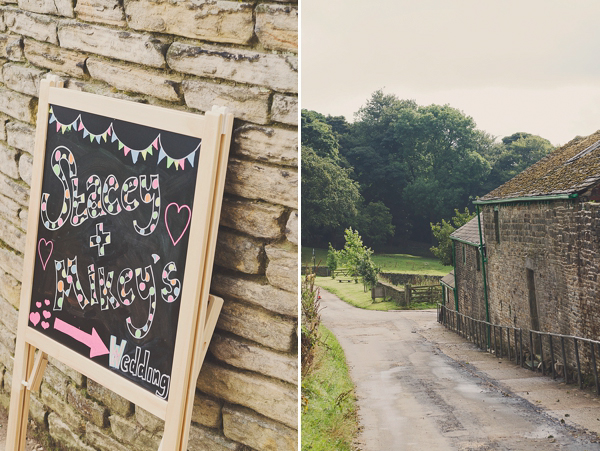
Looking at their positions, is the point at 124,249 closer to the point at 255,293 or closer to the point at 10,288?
the point at 255,293

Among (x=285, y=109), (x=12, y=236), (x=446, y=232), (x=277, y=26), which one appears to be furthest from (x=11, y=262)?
(x=446, y=232)

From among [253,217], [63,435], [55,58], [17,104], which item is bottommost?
[63,435]

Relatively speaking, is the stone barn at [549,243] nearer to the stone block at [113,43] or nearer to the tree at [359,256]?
the tree at [359,256]

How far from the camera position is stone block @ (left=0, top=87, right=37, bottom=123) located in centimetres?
297

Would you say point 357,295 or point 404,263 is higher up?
point 404,263

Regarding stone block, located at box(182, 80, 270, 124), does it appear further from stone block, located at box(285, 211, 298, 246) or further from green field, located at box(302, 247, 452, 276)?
green field, located at box(302, 247, 452, 276)

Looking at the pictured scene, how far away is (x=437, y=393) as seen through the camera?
9.77 feet

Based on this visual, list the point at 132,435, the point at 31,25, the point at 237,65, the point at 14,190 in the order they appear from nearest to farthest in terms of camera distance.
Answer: the point at 237,65 → the point at 132,435 → the point at 31,25 → the point at 14,190

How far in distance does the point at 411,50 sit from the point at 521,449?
2.36 meters

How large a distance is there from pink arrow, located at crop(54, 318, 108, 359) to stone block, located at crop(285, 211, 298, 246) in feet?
3.12

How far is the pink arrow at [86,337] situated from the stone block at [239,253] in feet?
2.05

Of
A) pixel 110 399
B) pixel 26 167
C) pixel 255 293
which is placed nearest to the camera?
pixel 255 293

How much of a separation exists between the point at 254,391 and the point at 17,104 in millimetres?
2320

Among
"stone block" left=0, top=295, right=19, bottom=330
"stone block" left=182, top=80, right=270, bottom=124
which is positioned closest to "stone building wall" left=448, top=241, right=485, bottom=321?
"stone block" left=182, top=80, right=270, bottom=124
